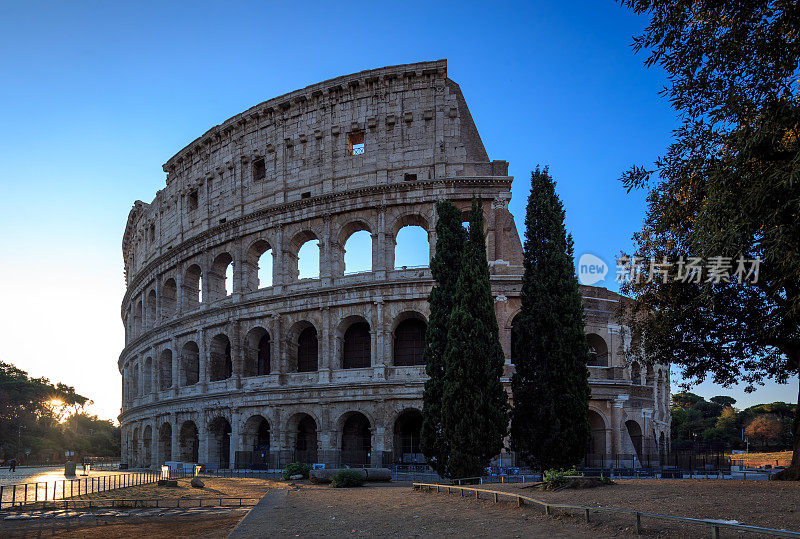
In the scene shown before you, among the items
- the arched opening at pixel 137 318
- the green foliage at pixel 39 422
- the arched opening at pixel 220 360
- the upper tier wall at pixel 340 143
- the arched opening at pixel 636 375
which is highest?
the upper tier wall at pixel 340 143

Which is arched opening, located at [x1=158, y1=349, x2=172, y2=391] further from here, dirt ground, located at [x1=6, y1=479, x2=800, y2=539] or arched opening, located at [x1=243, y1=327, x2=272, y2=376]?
dirt ground, located at [x1=6, y1=479, x2=800, y2=539]

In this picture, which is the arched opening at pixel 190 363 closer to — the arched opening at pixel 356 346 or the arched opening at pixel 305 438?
the arched opening at pixel 305 438

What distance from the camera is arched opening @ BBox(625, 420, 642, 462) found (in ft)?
103

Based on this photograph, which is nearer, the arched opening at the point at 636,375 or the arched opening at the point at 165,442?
the arched opening at the point at 636,375

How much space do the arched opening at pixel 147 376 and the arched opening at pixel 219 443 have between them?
8876 millimetres

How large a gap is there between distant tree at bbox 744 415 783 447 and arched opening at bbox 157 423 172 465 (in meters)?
50.0

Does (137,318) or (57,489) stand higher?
(137,318)

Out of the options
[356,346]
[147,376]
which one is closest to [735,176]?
[356,346]

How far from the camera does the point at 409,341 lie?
31031 mm

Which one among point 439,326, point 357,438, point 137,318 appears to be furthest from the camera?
point 137,318

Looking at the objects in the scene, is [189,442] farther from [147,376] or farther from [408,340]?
[408,340]

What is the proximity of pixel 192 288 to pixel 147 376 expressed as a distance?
7.40 metres

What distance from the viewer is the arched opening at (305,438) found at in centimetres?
3142

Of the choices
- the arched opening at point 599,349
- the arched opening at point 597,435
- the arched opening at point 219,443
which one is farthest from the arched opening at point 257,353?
the arched opening at point 597,435
